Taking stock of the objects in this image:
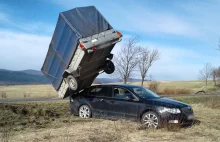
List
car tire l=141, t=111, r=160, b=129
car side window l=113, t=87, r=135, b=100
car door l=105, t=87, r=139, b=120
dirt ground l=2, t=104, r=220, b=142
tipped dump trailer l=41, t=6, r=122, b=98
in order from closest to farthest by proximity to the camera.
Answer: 1. dirt ground l=2, t=104, r=220, b=142
2. car tire l=141, t=111, r=160, b=129
3. car door l=105, t=87, r=139, b=120
4. car side window l=113, t=87, r=135, b=100
5. tipped dump trailer l=41, t=6, r=122, b=98

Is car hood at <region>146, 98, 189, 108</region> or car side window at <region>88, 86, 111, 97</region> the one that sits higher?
car side window at <region>88, 86, 111, 97</region>

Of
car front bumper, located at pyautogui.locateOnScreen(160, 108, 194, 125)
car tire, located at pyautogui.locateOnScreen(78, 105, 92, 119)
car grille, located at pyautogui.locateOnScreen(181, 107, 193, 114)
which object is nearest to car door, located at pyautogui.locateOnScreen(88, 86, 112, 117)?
car tire, located at pyautogui.locateOnScreen(78, 105, 92, 119)

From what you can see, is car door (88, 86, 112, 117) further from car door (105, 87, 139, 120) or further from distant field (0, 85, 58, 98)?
distant field (0, 85, 58, 98)

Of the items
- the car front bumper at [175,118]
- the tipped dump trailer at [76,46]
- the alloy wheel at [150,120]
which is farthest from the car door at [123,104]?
the tipped dump trailer at [76,46]

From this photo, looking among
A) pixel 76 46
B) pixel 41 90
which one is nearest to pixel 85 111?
A: pixel 76 46

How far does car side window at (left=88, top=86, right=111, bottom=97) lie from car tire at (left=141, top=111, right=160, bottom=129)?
179 centimetres

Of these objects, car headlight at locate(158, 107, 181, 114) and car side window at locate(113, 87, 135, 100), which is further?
car side window at locate(113, 87, 135, 100)

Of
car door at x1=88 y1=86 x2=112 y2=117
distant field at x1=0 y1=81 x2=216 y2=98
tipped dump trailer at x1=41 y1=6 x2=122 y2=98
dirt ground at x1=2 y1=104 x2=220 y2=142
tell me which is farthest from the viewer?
distant field at x1=0 y1=81 x2=216 y2=98

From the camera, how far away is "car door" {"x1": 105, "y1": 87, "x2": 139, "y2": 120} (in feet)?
31.0

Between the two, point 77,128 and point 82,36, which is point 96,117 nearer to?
point 77,128

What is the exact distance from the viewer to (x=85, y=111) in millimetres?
10805

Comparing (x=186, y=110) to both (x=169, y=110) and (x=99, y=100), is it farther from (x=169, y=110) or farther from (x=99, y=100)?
(x=99, y=100)

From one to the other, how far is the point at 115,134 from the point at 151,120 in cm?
194

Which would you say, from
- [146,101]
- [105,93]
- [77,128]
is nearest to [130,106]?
[146,101]
